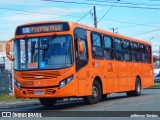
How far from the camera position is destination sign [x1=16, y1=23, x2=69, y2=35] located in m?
16.3

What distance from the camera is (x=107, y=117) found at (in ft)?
42.1

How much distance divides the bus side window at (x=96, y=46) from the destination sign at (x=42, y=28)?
89.3 inches

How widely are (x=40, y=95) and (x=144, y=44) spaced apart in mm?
11999

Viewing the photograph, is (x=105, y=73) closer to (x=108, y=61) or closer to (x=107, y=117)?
(x=108, y=61)

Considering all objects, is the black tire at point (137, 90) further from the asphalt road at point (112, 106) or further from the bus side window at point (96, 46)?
the bus side window at point (96, 46)

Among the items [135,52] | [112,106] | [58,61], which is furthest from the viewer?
[135,52]

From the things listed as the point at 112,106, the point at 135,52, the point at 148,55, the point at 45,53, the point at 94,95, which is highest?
the point at 135,52

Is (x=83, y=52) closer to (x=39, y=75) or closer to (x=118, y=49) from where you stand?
(x=39, y=75)

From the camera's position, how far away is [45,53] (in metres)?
16.0

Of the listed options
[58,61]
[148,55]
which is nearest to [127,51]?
[148,55]

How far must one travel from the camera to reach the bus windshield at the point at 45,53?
15867 millimetres

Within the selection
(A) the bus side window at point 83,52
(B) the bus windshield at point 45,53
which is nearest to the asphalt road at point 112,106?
(A) the bus side window at point 83,52

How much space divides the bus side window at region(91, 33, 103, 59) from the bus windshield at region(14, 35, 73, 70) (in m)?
2.35

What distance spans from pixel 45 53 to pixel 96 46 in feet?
10.4
